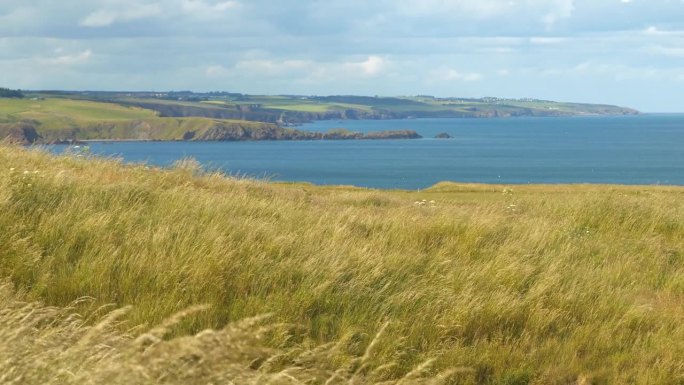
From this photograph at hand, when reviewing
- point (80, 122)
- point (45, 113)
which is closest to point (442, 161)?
point (80, 122)

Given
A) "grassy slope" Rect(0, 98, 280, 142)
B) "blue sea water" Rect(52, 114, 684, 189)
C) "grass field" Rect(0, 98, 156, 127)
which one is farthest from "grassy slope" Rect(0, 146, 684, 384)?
"grass field" Rect(0, 98, 156, 127)

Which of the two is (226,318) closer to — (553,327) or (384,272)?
(384,272)

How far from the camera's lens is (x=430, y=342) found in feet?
23.4

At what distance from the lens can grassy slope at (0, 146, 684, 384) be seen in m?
7.03

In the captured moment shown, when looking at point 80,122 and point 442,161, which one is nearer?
point 442,161

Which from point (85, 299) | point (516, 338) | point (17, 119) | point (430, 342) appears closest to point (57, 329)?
point (85, 299)

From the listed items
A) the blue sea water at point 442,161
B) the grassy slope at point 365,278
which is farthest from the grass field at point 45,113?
the grassy slope at point 365,278

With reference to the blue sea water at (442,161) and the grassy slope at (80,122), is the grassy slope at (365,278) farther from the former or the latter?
the grassy slope at (80,122)

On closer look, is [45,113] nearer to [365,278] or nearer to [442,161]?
[442,161]

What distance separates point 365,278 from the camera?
313 inches

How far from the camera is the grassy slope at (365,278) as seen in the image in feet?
23.1

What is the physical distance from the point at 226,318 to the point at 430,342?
179cm

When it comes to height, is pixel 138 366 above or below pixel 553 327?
above

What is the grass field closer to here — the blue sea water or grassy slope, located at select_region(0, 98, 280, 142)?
grassy slope, located at select_region(0, 98, 280, 142)
